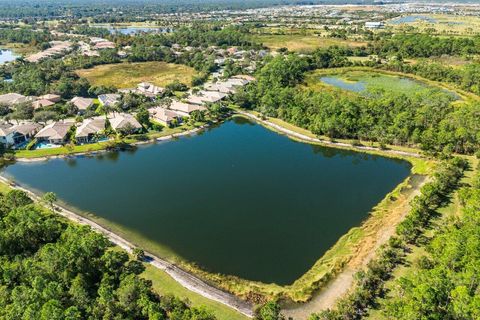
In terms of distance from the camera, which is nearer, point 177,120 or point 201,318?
point 201,318

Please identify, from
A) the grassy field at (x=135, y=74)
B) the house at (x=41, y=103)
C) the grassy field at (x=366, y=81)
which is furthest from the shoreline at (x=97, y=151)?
the grassy field at (x=366, y=81)

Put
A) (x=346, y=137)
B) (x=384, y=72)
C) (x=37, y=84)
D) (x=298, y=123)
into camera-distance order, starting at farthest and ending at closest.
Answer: (x=384, y=72), (x=37, y=84), (x=298, y=123), (x=346, y=137)

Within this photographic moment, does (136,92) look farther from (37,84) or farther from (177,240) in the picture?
(177,240)

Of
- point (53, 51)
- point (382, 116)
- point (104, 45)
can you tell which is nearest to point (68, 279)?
point (382, 116)

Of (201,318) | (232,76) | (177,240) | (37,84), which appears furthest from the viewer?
(232,76)

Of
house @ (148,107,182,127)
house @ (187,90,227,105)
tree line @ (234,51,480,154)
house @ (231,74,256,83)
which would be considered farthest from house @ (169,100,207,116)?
house @ (231,74,256,83)

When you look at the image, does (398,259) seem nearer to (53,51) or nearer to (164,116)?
(164,116)

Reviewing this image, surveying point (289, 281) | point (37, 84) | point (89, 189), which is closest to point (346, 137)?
point (289, 281)
